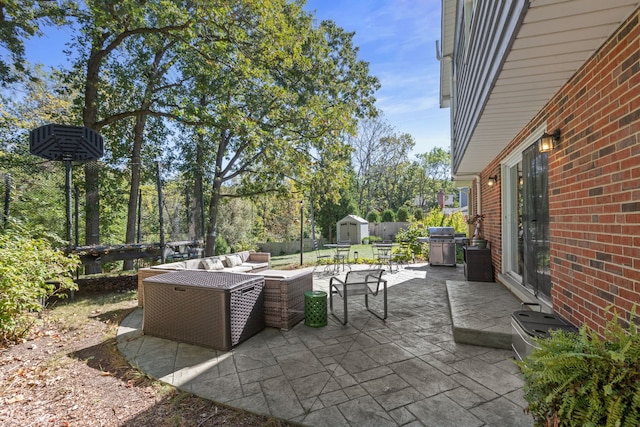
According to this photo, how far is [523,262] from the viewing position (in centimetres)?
450

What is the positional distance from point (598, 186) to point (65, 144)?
829 centimetres

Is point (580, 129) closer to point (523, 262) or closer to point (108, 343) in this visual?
point (523, 262)

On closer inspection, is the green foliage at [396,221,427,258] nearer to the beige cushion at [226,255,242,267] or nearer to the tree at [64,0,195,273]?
the beige cushion at [226,255,242,267]

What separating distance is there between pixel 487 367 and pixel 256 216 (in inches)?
832

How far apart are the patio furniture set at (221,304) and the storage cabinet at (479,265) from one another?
104 inches

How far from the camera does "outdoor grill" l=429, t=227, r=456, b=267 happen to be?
8.45m

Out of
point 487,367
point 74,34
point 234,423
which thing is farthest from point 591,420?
point 74,34

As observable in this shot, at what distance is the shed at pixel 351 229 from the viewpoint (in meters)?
19.6

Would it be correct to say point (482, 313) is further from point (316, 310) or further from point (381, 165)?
point (381, 165)

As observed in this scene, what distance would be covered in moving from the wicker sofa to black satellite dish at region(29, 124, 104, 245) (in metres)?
2.14

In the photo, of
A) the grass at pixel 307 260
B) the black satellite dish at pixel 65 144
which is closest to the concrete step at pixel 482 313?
the grass at pixel 307 260

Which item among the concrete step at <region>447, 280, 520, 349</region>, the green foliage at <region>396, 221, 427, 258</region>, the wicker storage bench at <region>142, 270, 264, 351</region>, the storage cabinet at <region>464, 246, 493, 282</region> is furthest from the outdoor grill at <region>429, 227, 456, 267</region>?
the wicker storage bench at <region>142, 270, 264, 351</region>

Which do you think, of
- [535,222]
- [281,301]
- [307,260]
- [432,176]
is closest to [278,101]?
[307,260]

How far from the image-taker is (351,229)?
64.8 ft
